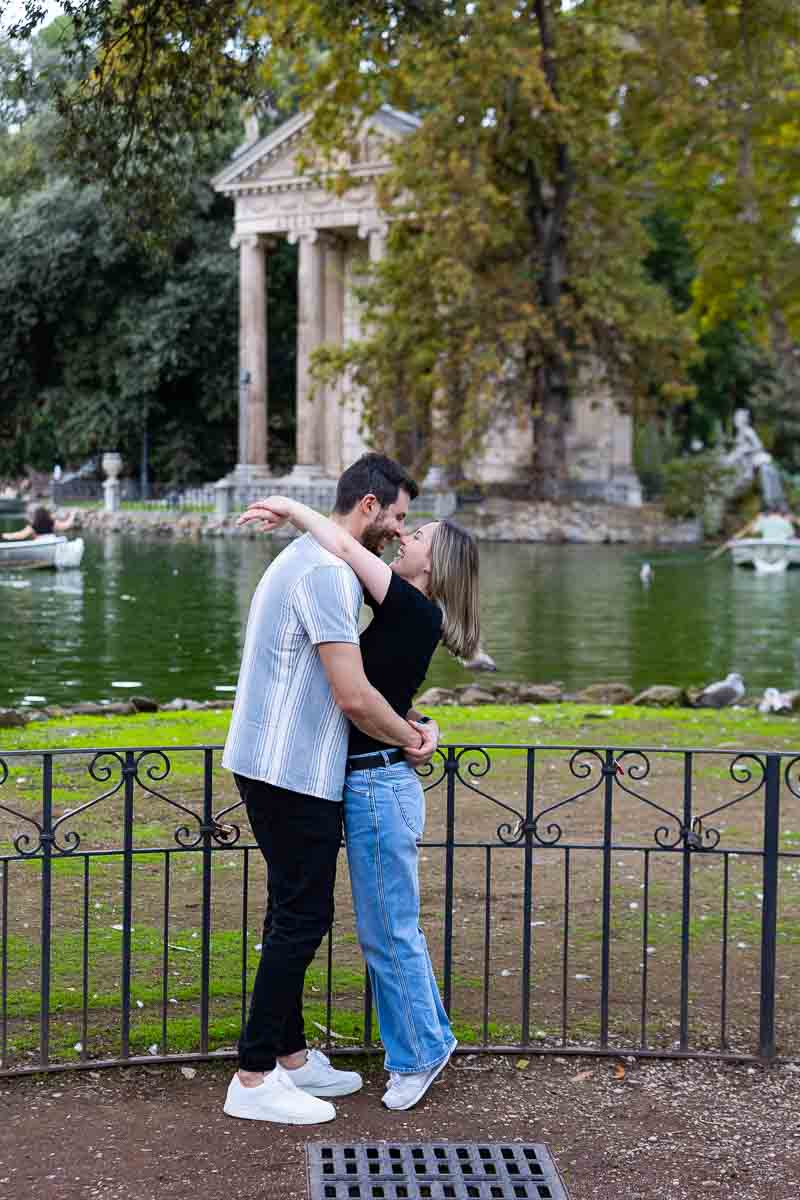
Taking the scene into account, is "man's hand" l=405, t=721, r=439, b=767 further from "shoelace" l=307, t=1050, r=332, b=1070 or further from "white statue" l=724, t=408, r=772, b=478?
"white statue" l=724, t=408, r=772, b=478

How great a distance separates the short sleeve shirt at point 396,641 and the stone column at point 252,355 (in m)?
53.5

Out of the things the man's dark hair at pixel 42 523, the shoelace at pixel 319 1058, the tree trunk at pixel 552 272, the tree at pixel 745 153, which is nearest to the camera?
the shoelace at pixel 319 1058

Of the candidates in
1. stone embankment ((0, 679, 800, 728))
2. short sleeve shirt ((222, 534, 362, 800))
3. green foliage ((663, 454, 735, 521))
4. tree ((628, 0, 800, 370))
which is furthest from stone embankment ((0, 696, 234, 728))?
green foliage ((663, 454, 735, 521))

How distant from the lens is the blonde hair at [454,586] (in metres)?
4.99

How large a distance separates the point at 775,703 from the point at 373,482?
420 inches

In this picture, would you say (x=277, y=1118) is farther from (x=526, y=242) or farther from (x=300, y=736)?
(x=526, y=242)

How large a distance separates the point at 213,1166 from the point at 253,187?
185ft

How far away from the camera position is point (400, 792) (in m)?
4.98

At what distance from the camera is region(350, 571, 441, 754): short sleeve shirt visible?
15.9ft

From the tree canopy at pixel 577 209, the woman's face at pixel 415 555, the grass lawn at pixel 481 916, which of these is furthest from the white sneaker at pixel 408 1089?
the tree canopy at pixel 577 209

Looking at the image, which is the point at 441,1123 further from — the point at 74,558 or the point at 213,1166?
the point at 74,558

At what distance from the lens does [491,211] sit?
4384cm

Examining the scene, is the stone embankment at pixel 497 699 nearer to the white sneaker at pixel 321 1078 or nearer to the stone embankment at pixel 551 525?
the white sneaker at pixel 321 1078

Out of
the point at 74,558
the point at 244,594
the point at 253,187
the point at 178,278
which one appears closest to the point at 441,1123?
the point at 244,594
